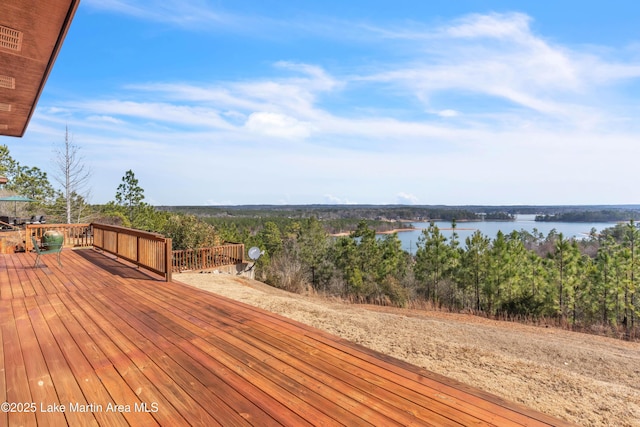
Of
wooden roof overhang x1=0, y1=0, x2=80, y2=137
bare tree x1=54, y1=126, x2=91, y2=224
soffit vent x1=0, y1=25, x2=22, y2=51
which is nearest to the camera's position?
wooden roof overhang x1=0, y1=0, x2=80, y2=137

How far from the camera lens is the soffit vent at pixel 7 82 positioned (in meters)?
4.39

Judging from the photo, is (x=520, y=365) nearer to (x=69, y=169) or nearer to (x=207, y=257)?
(x=207, y=257)

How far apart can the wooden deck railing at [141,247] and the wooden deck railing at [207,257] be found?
4.48 metres

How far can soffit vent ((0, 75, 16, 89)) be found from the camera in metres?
4.39

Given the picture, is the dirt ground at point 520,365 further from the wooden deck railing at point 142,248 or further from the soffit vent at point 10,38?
the soffit vent at point 10,38

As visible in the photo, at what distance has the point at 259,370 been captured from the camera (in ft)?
7.41

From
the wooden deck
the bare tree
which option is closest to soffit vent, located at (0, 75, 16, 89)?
the wooden deck

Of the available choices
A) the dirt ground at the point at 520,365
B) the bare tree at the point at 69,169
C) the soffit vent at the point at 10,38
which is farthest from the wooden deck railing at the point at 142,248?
the bare tree at the point at 69,169

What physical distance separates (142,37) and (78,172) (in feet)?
45.4

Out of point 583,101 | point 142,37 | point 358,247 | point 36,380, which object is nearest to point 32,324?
point 36,380

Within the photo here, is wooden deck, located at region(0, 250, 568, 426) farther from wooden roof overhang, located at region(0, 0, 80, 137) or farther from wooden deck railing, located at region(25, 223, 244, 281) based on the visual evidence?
wooden roof overhang, located at region(0, 0, 80, 137)

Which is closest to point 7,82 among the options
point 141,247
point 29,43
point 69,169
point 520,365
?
point 29,43

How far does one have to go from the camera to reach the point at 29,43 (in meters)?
3.51

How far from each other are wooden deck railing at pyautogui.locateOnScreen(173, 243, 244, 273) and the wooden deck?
360 inches
